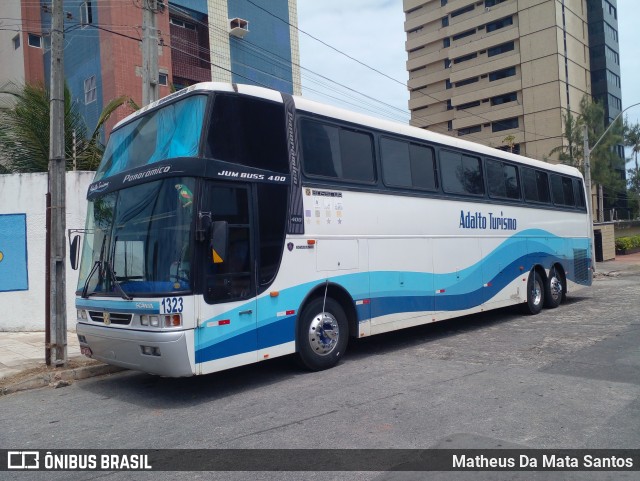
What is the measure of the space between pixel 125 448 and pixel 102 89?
24.8 m

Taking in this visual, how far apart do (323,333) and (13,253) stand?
25.5 ft

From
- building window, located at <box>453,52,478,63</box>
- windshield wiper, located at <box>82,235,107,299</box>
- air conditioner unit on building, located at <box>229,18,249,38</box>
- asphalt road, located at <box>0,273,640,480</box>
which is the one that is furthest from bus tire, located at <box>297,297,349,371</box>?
building window, located at <box>453,52,478,63</box>

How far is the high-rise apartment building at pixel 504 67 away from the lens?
5572 cm

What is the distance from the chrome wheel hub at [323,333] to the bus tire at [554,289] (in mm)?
8182

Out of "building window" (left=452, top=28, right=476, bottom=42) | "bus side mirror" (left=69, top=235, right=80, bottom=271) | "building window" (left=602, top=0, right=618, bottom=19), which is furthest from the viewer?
"building window" (left=452, top=28, right=476, bottom=42)

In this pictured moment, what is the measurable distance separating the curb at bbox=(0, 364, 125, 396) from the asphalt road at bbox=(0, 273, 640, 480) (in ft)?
0.57

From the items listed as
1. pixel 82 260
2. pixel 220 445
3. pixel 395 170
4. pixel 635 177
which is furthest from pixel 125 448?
pixel 635 177

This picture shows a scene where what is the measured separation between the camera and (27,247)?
11.7 metres

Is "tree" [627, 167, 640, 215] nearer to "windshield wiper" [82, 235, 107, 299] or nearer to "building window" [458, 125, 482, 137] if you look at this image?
"building window" [458, 125, 482, 137]

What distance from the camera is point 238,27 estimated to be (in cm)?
2888

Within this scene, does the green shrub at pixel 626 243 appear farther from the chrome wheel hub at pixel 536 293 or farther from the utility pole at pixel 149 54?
the utility pole at pixel 149 54

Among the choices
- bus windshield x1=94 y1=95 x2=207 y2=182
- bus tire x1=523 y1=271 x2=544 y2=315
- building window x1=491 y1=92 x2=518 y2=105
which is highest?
building window x1=491 y1=92 x2=518 y2=105

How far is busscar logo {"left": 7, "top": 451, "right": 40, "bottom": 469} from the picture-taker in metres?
4.82

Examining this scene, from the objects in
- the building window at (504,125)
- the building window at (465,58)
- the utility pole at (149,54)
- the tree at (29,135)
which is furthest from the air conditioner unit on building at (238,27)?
the building window at (465,58)
